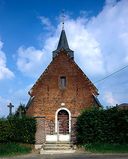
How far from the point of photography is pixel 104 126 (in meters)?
28.5

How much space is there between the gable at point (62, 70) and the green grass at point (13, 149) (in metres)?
7.82

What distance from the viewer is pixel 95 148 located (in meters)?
26.9

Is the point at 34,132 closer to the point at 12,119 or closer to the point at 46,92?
the point at 12,119

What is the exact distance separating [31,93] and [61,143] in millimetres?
5977

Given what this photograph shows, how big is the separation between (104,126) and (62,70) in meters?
8.85

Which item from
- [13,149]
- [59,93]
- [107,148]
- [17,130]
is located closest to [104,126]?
[107,148]

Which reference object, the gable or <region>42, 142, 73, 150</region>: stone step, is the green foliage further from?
the gable

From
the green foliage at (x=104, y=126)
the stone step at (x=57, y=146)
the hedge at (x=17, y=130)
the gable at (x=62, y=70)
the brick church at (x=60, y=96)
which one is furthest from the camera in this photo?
the gable at (x=62, y=70)

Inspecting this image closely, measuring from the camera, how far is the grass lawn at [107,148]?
85.2ft

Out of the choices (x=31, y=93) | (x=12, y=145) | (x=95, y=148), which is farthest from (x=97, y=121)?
(x=31, y=93)

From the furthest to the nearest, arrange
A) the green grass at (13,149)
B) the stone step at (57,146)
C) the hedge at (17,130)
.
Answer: the hedge at (17,130)
the stone step at (57,146)
the green grass at (13,149)

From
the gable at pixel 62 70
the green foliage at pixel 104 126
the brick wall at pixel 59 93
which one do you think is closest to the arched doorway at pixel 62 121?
the brick wall at pixel 59 93

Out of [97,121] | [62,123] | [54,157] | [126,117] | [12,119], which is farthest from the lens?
Result: [62,123]

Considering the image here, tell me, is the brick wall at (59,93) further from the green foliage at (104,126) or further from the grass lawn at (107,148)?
the grass lawn at (107,148)
